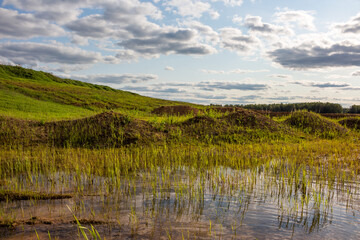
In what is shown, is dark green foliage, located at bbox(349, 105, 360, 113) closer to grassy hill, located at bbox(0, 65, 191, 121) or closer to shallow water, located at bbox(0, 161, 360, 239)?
grassy hill, located at bbox(0, 65, 191, 121)

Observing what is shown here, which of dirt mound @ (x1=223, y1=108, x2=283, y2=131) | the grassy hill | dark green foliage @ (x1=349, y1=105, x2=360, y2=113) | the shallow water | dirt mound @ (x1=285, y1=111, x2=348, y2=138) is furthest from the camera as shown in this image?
dark green foliage @ (x1=349, y1=105, x2=360, y2=113)

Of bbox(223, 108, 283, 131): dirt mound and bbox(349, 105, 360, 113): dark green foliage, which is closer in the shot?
bbox(223, 108, 283, 131): dirt mound

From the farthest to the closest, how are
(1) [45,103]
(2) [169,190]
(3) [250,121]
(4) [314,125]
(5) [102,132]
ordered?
(1) [45,103] < (4) [314,125] < (3) [250,121] < (5) [102,132] < (2) [169,190]

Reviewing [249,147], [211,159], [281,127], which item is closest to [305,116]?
[281,127]

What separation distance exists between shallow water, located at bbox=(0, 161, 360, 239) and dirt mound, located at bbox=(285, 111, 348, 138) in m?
10.4

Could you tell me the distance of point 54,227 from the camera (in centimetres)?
385

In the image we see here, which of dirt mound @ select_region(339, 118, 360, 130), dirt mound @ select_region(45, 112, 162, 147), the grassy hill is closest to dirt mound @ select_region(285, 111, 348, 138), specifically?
dirt mound @ select_region(339, 118, 360, 130)

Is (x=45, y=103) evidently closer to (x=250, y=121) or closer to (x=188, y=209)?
(x=250, y=121)

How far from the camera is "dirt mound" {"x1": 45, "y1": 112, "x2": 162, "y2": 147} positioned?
36.3 ft

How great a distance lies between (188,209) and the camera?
443cm

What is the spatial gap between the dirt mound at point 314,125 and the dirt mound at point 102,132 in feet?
32.5

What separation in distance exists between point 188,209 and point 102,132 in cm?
806

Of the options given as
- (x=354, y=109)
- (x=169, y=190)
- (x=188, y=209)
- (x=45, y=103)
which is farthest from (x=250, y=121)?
(x=354, y=109)

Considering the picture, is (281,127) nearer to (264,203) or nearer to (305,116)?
(305,116)
